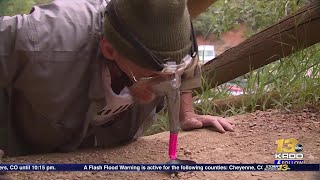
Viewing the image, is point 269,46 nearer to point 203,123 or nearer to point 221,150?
point 203,123

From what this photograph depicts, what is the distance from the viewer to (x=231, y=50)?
7.91ft

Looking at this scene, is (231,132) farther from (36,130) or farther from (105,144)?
(36,130)

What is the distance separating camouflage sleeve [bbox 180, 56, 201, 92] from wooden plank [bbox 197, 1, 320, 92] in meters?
0.66

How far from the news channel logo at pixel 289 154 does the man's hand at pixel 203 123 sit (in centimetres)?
32

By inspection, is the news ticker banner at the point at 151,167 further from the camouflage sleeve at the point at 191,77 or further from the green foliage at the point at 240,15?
the green foliage at the point at 240,15

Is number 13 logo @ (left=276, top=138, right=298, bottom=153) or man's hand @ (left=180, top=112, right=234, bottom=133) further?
man's hand @ (left=180, top=112, right=234, bottom=133)

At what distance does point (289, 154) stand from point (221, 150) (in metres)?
0.29

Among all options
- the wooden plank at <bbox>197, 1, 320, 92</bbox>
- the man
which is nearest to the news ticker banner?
the man

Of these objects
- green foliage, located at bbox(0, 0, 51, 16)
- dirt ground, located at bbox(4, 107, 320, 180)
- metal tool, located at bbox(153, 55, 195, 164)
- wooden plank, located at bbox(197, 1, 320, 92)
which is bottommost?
dirt ground, located at bbox(4, 107, 320, 180)

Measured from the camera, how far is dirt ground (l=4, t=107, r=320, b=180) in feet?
4.25

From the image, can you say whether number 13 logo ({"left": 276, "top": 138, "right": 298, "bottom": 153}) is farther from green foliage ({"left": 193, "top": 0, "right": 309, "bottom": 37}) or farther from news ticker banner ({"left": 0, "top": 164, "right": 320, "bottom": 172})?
green foliage ({"left": 193, "top": 0, "right": 309, "bottom": 37})

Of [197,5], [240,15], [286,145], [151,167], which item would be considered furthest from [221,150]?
[240,15]

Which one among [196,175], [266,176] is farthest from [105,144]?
[266,176]

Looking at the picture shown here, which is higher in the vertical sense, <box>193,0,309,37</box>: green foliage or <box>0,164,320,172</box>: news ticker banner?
<box>193,0,309,37</box>: green foliage
